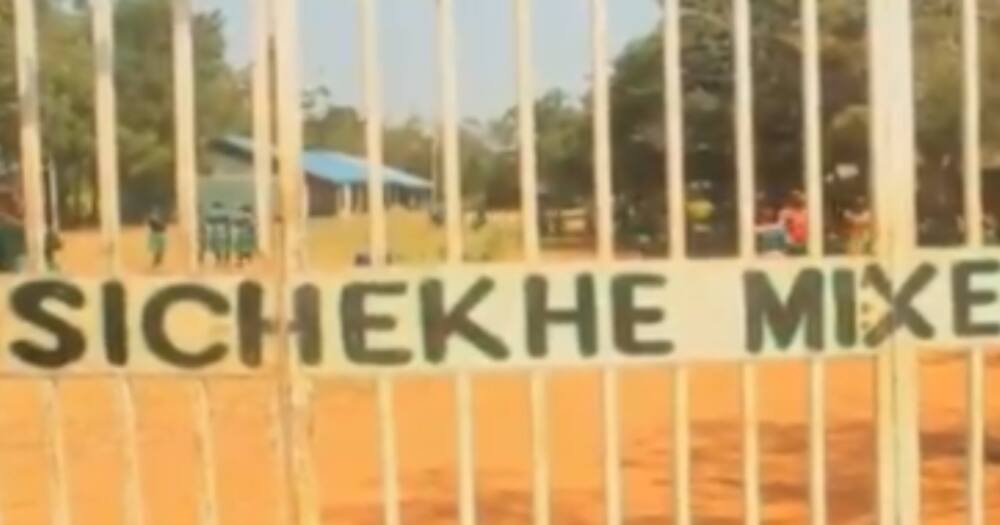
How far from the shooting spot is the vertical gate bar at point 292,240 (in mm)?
3248

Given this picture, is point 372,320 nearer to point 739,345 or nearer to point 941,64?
point 739,345

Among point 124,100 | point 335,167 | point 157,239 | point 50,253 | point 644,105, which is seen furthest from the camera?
point 644,105

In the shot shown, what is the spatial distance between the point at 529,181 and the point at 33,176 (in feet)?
3.42

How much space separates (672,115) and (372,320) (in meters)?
0.76

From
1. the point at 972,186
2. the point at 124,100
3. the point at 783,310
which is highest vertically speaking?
the point at 124,100

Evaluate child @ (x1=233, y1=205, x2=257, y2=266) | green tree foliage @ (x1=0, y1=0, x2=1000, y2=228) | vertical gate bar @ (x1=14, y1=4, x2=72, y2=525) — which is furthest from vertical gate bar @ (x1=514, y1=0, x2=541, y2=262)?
green tree foliage @ (x1=0, y1=0, x2=1000, y2=228)

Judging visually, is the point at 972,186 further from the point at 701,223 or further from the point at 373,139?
the point at 701,223

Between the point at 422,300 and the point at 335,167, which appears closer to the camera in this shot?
the point at 422,300

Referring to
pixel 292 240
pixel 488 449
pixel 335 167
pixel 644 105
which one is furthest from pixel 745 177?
pixel 644 105

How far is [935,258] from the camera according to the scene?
3352 mm

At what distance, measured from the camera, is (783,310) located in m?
3.30

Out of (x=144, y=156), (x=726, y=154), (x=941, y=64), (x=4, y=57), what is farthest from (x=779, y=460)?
(x=144, y=156)

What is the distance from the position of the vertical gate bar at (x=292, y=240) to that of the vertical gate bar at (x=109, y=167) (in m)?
0.33

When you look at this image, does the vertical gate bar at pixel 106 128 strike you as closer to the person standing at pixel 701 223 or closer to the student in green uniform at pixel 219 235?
the student in green uniform at pixel 219 235
